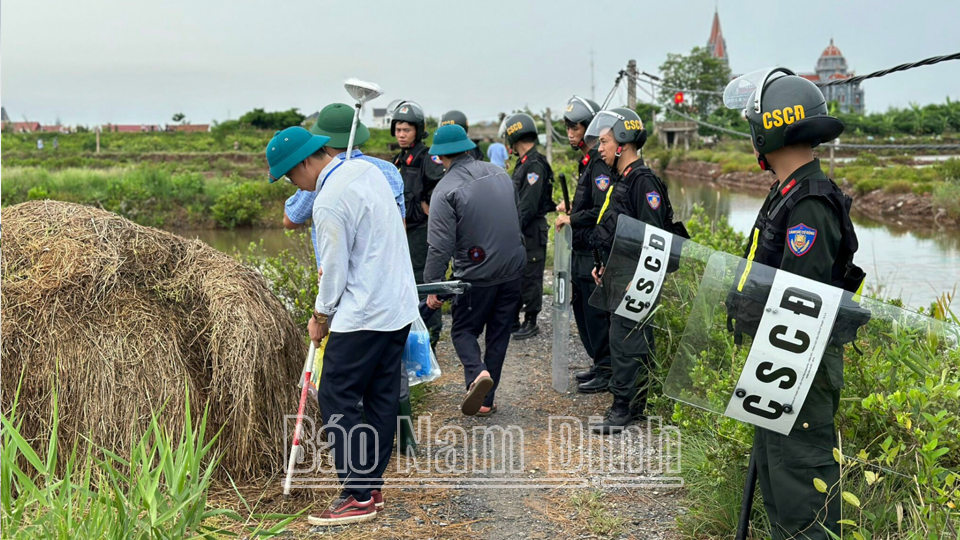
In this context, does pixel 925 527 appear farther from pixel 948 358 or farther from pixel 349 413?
pixel 349 413

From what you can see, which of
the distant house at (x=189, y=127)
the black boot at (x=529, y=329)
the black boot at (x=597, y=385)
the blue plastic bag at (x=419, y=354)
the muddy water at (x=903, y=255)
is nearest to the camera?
the blue plastic bag at (x=419, y=354)

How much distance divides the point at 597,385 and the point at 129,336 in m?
3.18

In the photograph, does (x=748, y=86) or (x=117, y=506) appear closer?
(x=117, y=506)

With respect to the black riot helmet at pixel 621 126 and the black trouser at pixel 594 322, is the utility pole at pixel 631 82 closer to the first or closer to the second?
the black trouser at pixel 594 322

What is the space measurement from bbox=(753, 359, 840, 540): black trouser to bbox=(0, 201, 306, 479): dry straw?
2489 millimetres

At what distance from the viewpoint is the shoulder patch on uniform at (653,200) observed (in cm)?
517

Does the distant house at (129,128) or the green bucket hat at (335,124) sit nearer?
the green bucket hat at (335,124)

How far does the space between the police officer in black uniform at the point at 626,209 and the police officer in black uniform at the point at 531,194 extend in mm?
1851

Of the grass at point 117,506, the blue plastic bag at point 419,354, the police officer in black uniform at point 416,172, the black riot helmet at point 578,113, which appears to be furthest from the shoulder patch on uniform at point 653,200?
the grass at point 117,506

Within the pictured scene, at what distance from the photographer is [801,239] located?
3010 millimetres

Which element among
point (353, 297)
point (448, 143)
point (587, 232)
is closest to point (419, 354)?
point (353, 297)

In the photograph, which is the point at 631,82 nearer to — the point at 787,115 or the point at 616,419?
the point at 616,419

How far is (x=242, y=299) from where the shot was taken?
4.48 m

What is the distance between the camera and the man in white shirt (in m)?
3.83
